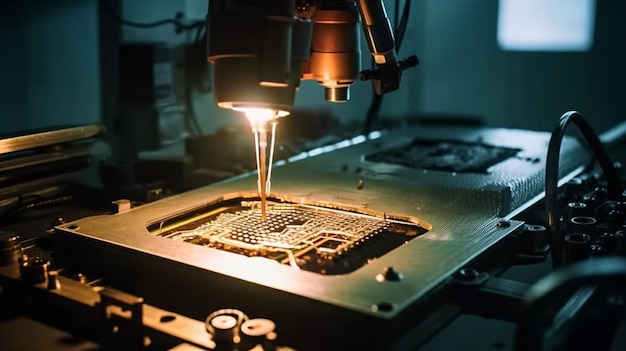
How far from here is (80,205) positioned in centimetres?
145

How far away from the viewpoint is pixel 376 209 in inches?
52.9

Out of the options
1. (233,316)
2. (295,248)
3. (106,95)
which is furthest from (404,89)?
(233,316)

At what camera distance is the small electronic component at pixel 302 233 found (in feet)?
3.65

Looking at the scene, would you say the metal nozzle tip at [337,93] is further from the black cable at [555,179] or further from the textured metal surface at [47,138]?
the textured metal surface at [47,138]

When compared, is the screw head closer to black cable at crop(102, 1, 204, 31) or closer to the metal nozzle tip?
the metal nozzle tip

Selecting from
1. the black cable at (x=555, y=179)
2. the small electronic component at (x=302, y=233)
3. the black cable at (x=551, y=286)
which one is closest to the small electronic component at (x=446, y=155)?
the black cable at (x=555, y=179)

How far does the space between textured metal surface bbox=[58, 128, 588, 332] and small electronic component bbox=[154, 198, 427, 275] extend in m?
0.04

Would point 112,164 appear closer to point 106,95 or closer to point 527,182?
point 106,95

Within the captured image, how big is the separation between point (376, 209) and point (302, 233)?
19 centimetres

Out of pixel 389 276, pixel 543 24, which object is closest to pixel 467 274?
pixel 389 276

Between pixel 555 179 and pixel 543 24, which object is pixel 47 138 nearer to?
pixel 555 179

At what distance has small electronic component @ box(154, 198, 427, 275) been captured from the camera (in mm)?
1113

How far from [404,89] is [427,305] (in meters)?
2.80

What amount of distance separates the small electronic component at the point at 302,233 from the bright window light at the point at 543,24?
270cm
